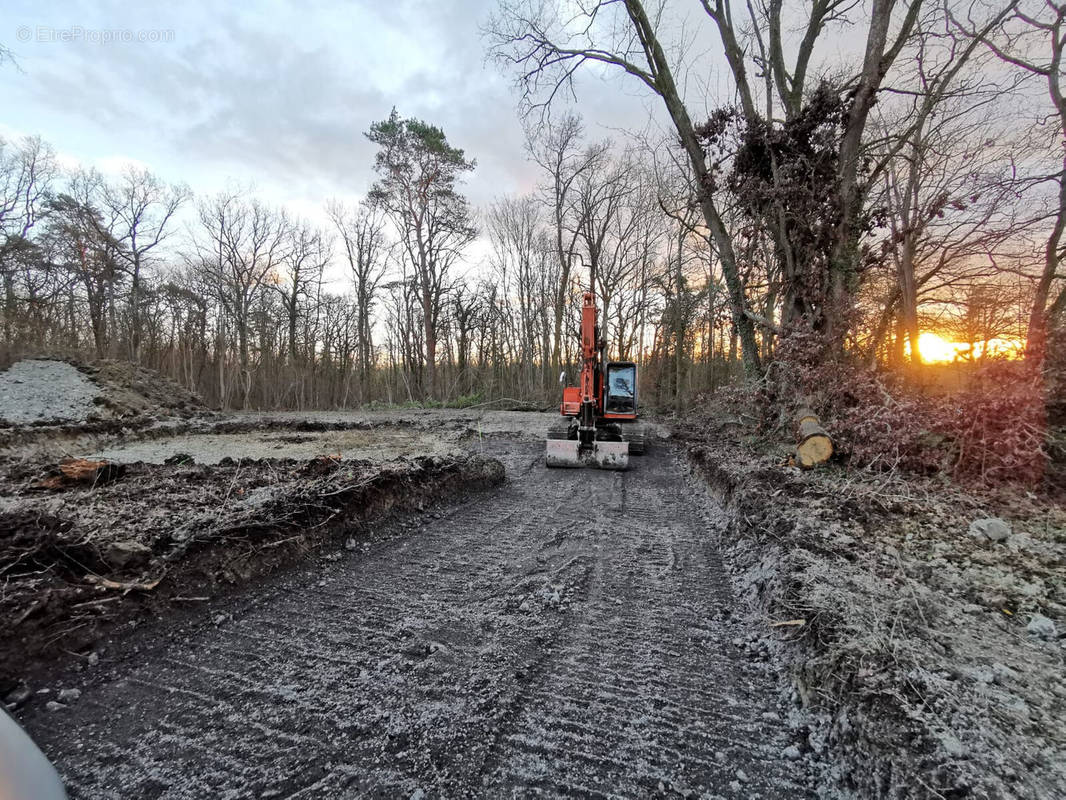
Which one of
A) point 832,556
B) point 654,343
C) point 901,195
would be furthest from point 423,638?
point 654,343

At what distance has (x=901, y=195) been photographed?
48.0ft

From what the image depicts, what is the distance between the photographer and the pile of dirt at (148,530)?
2436 millimetres

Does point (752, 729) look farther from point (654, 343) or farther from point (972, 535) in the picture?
point (654, 343)

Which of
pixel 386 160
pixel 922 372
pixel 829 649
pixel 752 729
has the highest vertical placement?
pixel 386 160

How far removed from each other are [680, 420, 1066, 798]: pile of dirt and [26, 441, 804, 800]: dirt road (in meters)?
0.30

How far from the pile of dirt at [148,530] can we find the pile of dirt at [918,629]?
3.48 meters

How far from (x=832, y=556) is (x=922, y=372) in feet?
20.7

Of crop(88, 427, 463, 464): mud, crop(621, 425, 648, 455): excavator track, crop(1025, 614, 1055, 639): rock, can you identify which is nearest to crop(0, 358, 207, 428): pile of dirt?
crop(88, 427, 463, 464): mud

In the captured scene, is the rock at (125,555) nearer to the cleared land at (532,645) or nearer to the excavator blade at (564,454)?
the cleared land at (532,645)

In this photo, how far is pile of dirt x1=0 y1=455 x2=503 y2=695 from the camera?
2.44 metres

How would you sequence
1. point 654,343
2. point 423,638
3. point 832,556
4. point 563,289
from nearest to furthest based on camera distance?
point 423,638 → point 832,556 → point 563,289 → point 654,343

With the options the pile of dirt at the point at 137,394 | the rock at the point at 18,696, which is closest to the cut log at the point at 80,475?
the rock at the point at 18,696

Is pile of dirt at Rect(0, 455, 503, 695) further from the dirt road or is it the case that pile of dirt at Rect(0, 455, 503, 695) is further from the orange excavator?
the orange excavator

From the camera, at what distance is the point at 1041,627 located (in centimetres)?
232
